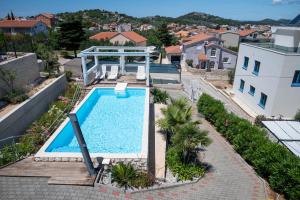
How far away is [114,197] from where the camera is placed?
28.3ft

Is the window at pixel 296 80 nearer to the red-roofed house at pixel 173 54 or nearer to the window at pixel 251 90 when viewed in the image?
the window at pixel 251 90

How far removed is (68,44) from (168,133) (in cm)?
3618

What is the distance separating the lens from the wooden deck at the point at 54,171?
353 inches

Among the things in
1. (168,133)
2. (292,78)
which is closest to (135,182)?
(168,133)

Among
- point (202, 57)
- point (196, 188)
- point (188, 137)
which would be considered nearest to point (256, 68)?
point (188, 137)

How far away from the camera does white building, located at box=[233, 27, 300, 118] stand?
1908cm

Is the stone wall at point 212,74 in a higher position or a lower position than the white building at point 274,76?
lower

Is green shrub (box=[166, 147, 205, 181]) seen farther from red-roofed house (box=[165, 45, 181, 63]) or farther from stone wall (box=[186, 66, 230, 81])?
red-roofed house (box=[165, 45, 181, 63])

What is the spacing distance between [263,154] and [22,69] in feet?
64.4

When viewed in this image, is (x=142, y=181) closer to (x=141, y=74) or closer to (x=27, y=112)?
(x=27, y=112)

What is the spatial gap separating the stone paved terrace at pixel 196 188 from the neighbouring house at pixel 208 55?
32.1 metres

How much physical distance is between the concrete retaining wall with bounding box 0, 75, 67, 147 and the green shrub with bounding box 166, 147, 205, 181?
9.38m

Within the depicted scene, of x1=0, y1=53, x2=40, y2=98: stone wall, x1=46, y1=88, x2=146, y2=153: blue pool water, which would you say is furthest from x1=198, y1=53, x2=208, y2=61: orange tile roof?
x1=0, y1=53, x2=40, y2=98: stone wall

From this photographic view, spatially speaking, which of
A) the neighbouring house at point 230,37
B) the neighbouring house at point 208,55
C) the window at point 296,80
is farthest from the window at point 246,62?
the neighbouring house at point 230,37
